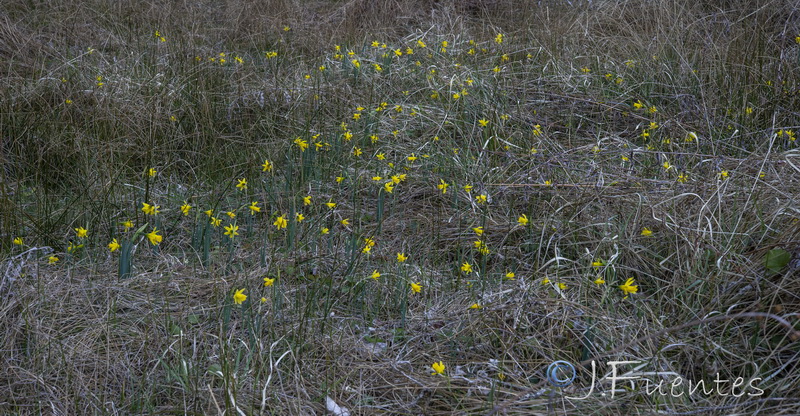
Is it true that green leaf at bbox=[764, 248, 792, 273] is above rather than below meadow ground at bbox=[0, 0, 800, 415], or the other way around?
above

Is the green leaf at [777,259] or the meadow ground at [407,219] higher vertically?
the green leaf at [777,259]

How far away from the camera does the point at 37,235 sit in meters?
2.91

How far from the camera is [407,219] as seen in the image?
3.22 m

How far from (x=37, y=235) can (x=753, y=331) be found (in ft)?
9.14

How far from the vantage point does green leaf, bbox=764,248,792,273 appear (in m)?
2.26

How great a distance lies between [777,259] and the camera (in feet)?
7.45

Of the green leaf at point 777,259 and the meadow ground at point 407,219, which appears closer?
the meadow ground at point 407,219

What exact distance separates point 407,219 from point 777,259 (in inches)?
61.2

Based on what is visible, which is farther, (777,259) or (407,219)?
(407,219)

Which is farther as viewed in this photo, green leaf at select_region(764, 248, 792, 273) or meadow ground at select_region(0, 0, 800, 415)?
green leaf at select_region(764, 248, 792, 273)

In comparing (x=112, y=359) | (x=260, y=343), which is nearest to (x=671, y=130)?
(x=260, y=343)

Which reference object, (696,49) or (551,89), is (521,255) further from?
(696,49)

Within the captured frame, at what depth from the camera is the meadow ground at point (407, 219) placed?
82.1 inches

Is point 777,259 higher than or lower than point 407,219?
higher
